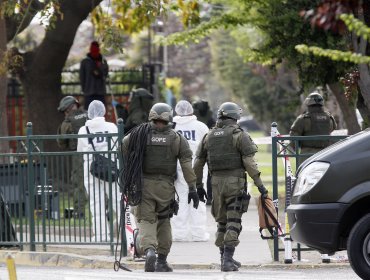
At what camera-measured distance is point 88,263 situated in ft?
46.4

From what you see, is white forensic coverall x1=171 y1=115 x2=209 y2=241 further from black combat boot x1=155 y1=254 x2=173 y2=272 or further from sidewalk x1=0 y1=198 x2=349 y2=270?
black combat boot x1=155 y1=254 x2=173 y2=272

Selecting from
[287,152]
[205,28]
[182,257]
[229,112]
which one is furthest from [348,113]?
[229,112]

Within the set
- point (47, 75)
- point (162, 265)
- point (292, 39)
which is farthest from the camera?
point (47, 75)

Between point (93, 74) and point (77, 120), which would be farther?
point (93, 74)

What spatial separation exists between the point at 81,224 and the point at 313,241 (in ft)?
15.4

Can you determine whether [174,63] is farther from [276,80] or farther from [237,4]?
[237,4]

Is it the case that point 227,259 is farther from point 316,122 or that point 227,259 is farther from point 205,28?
point 205,28

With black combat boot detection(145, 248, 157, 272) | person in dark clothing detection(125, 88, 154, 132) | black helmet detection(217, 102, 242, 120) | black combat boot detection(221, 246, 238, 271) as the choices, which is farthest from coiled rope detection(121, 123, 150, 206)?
person in dark clothing detection(125, 88, 154, 132)

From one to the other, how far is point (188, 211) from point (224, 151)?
11.2 feet

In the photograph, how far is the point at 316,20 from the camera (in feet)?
23.4

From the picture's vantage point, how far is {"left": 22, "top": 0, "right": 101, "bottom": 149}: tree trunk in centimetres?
2370

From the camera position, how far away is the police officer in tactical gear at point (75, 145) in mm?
14922

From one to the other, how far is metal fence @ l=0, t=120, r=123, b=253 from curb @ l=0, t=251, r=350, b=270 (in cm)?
47

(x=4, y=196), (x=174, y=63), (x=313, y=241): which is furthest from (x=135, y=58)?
(x=313, y=241)
